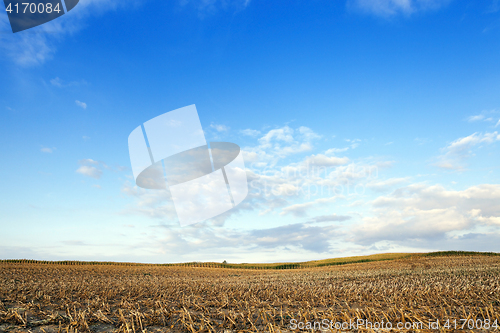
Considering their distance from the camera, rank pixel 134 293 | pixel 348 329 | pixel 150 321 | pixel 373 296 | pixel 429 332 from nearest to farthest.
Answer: pixel 429 332 → pixel 348 329 → pixel 150 321 → pixel 373 296 → pixel 134 293

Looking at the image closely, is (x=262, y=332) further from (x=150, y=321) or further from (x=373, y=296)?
(x=373, y=296)

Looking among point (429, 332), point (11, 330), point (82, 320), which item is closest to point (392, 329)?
point (429, 332)

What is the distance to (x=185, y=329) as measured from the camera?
15.2ft

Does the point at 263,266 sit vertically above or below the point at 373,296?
below

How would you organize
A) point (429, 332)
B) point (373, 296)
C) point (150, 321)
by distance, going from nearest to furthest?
point (429, 332)
point (150, 321)
point (373, 296)

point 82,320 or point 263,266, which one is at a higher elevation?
point 82,320

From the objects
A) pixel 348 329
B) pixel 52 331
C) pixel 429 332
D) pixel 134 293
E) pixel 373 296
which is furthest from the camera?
pixel 134 293

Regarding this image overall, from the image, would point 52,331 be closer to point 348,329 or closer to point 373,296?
point 348,329

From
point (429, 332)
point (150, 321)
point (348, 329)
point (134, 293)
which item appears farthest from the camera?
point (134, 293)

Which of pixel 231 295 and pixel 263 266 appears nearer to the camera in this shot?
pixel 231 295

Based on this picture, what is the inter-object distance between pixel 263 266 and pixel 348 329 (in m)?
60.8

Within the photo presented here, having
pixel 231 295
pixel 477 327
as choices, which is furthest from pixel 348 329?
pixel 231 295

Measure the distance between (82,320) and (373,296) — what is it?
7.02m

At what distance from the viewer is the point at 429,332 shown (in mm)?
4035
